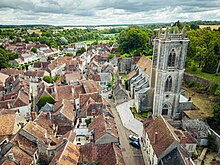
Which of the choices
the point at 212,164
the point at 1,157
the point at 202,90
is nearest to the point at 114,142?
the point at 212,164

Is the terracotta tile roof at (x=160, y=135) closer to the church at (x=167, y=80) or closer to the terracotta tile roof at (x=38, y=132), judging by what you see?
the church at (x=167, y=80)

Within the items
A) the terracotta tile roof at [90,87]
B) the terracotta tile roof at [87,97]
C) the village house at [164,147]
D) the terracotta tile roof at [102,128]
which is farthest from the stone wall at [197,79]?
the terracotta tile roof at [102,128]

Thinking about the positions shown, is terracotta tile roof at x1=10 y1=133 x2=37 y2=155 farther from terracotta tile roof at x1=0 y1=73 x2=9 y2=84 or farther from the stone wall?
the stone wall

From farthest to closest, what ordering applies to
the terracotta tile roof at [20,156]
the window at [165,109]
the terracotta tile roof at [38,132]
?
1. the window at [165,109]
2. the terracotta tile roof at [38,132]
3. the terracotta tile roof at [20,156]

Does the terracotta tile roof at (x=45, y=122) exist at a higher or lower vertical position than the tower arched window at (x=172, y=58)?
lower

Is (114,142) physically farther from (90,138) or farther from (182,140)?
(182,140)

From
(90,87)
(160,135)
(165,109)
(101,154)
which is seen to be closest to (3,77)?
(90,87)
